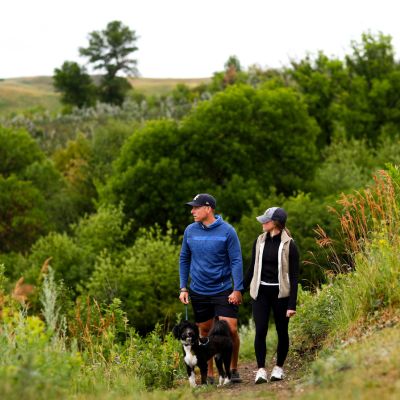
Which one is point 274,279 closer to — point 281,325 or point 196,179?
point 281,325

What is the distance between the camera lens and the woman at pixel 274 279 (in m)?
8.52

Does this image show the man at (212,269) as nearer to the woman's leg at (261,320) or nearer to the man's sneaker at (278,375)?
the woman's leg at (261,320)

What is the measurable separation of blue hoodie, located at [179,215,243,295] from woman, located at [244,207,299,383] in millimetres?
239

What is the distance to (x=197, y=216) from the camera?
8.81 metres

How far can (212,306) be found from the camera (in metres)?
8.95

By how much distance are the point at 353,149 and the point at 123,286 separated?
26.9 metres

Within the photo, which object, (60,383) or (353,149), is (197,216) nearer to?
(60,383)

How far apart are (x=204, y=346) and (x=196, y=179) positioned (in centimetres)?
2954

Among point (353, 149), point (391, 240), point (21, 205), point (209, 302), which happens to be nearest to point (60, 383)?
point (209, 302)

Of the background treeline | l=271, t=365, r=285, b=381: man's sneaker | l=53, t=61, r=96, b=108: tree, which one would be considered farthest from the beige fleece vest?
l=53, t=61, r=96, b=108: tree

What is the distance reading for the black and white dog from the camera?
8.33 m

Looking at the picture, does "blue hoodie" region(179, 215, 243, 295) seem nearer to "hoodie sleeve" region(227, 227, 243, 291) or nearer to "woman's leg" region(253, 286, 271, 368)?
"hoodie sleeve" region(227, 227, 243, 291)

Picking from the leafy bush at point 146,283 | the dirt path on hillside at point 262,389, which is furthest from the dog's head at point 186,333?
the leafy bush at point 146,283

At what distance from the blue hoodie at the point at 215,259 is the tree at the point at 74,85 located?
8889cm
